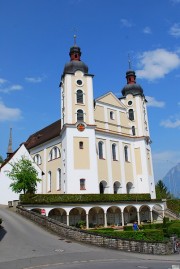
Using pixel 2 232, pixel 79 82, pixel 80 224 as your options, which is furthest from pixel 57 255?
pixel 79 82

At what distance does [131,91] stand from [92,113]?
44.1ft

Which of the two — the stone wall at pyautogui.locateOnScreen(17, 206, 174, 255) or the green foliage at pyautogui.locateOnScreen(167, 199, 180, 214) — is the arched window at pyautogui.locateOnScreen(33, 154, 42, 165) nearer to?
the green foliage at pyautogui.locateOnScreen(167, 199, 180, 214)

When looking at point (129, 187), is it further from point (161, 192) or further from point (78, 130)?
point (161, 192)

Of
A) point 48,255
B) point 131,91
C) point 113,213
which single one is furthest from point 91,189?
point 48,255

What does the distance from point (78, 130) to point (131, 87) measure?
58.5 ft

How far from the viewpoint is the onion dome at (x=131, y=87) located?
61.0 m

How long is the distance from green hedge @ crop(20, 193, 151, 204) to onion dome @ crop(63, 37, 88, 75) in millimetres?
20946

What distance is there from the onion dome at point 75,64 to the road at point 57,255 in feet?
105

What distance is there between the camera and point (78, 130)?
4931 centimetres

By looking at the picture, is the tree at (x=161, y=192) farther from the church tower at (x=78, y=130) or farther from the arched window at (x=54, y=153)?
the church tower at (x=78, y=130)

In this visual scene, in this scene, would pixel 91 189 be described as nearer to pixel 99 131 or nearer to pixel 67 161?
pixel 67 161

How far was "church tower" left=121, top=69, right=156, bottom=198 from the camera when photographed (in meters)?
55.5

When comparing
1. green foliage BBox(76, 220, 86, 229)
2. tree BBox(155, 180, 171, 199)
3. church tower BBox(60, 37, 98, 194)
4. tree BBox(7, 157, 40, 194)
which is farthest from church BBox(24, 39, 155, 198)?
tree BBox(155, 180, 171, 199)

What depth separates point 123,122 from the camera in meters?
58.1
